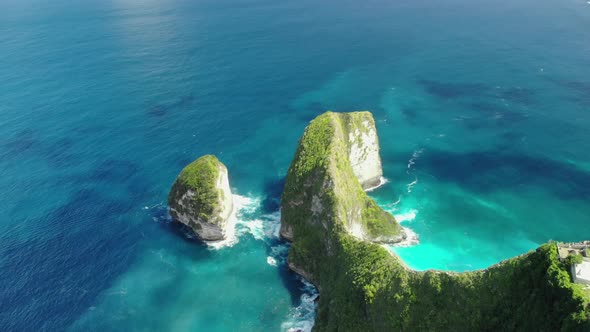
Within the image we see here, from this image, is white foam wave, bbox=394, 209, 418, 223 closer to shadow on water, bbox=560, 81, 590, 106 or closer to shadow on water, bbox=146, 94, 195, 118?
shadow on water, bbox=560, 81, 590, 106

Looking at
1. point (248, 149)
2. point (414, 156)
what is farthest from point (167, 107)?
point (414, 156)

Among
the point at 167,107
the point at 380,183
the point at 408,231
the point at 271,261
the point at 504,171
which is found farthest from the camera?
the point at 167,107

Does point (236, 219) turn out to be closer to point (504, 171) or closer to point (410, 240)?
point (410, 240)

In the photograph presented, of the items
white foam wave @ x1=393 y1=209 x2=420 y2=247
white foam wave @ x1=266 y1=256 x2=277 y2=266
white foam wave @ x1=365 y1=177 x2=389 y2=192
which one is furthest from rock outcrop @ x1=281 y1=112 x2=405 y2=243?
white foam wave @ x1=266 y1=256 x2=277 y2=266

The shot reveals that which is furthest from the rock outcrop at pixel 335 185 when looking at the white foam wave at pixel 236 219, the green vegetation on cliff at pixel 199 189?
the green vegetation on cliff at pixel 199 189

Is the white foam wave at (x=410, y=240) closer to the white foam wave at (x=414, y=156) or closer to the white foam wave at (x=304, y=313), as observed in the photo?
the white foam wave at (x=304, y=313)

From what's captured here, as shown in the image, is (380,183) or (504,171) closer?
(380,183)

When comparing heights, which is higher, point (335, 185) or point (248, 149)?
point (335, 185)
